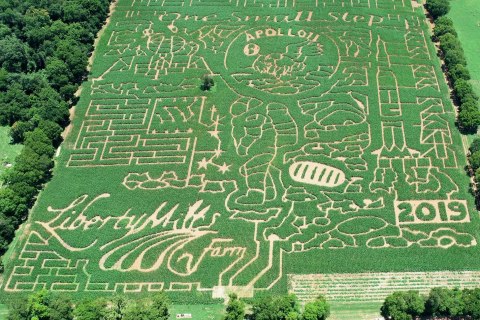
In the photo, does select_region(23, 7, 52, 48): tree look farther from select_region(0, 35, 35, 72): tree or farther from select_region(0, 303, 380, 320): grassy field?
select_region(0, 303, 380, 320): grassy field

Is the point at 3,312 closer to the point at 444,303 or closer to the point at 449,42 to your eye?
the point at 444,303

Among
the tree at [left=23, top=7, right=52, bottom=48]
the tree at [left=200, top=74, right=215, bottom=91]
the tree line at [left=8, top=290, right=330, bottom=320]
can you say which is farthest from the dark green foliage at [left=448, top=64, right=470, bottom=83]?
the tree at [left=23, top=7, right=52, bottom=48]

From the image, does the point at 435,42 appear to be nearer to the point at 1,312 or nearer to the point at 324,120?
the point at 324,120

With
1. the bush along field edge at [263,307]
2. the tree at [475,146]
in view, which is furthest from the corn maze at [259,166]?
the bush along field edge at [263,307]

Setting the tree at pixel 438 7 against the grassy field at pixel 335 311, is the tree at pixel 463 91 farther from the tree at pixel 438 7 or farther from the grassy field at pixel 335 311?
the grassy field at pixel 335 311

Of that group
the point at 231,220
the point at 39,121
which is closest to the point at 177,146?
the point at 231,220
